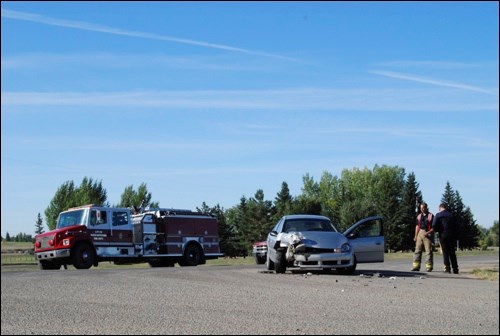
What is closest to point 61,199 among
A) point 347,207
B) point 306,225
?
point 306,225

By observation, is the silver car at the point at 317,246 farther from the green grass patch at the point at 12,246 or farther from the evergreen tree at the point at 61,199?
the green grass patch at the point at 12,246

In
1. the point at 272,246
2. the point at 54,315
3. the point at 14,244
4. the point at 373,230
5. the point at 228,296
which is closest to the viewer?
the point at 14,244

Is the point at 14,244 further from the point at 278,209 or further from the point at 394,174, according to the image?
the point at 278,209

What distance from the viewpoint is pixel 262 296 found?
1039 cm

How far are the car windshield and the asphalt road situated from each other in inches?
141

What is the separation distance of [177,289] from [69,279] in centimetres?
311

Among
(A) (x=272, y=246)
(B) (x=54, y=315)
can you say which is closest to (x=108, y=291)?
(B) (x=54, y=315)

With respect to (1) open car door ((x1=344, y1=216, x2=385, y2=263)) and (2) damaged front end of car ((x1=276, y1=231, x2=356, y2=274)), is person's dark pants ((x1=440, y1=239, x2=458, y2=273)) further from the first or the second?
(2) damaged front end of car ((x1=276, y1=231, x2=356, y2=274))

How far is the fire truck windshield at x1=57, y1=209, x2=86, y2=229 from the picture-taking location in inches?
818

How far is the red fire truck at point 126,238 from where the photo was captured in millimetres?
21594

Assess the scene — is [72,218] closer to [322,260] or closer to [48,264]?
[48,264]

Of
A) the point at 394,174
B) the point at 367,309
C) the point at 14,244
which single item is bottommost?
the point at 367,309

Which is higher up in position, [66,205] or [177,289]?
[66,205]

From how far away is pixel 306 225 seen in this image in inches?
677
